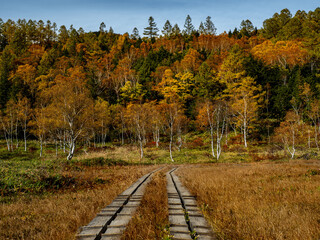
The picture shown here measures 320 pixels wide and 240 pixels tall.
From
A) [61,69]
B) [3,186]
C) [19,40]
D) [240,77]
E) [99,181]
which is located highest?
[19,40]

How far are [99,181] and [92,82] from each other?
58.9 m

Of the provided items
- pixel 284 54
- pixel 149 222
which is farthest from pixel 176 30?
pixel 149 222

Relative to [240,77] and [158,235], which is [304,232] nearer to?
[158,235]

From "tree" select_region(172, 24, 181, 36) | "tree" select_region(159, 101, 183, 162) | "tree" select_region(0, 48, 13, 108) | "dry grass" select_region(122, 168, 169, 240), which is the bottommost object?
"dry grass" select_region(122, 168, 169, 240)

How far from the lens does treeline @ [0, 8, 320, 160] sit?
3834cm

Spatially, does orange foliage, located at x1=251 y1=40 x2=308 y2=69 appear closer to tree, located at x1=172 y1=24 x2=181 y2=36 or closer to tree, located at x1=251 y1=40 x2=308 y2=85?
tree, located at x1=251 y1=40 x2=308 y2=85

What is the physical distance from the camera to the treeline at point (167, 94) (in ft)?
126

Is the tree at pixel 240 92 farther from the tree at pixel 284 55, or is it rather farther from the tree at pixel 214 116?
the tree at pixel 284 55

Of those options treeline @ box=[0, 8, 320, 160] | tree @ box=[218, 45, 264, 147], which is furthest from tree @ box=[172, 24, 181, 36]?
tree @ box=[218, 45, 264, 147]

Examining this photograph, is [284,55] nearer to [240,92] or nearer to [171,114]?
[240,92]

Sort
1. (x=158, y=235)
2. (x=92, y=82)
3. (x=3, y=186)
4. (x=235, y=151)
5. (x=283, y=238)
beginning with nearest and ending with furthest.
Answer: (x=283, y=238) < (x=158, y=235) < (x=3, y=186) < (x=235, y=151) < (x=92, y=82)

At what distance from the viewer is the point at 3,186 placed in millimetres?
8625

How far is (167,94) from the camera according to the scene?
55406mm

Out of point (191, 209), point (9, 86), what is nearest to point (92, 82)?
point (9, 86)
